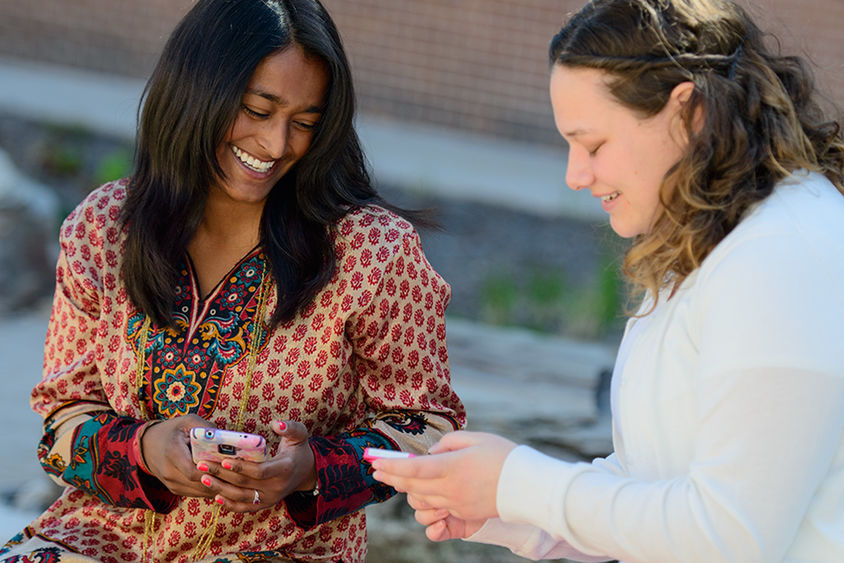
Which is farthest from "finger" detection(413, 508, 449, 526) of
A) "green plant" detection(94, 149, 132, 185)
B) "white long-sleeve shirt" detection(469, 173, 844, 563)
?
"green plant" detection(94, 149, 132, 185)

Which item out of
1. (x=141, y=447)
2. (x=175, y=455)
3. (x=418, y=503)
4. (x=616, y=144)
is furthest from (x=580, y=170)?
(x=141, y=447)

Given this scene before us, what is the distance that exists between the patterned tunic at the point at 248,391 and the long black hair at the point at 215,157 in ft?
0.19

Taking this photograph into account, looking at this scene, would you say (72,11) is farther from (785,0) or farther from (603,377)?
(603,377)

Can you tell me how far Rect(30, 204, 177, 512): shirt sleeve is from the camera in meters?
2.51

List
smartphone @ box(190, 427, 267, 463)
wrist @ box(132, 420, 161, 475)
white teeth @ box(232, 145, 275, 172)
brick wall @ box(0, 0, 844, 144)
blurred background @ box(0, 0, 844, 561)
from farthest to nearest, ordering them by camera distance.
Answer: brick wall @ box(0, 0, 844, 144) < blurred background @ box(0, 0, 844, 561) < white teeth @ box(232, 145, 275, 172) < wrist @ box(132, 420, 161, 475) < smartphone @ box(190, 427, 267, 463)

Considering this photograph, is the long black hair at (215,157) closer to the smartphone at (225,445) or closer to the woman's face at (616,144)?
the smartphone at (225,445)

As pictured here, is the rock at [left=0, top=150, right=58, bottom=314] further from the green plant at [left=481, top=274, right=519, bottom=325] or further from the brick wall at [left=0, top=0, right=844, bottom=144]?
the brick wall at [left=0, top=0, right=844, bottom=144]

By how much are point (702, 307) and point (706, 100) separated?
34 centimetres

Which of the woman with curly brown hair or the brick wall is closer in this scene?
the woman with curly brown hair

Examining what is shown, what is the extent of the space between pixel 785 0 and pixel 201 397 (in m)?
7.13

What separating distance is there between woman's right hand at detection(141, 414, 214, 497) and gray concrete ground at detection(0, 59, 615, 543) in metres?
1.14

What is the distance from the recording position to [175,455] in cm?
237

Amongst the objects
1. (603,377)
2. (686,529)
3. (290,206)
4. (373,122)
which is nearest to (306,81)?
(290,206)

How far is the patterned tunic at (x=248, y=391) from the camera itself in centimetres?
254
